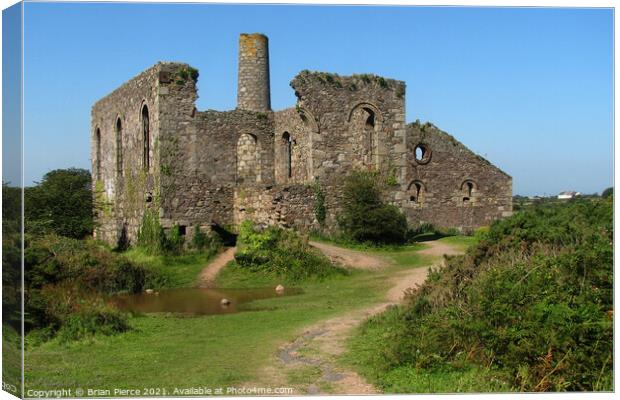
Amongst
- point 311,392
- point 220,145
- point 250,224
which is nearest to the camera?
point 311,392

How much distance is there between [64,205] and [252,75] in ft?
36.2

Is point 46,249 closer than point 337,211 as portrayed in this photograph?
Yes

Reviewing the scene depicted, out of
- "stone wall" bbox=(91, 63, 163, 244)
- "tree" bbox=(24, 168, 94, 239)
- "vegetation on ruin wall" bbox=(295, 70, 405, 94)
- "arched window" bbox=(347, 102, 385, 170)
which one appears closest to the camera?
"stone wall" bbox=(91, 63, 163, 244)

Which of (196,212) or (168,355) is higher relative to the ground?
(196,212)

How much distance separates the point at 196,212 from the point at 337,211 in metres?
4.78

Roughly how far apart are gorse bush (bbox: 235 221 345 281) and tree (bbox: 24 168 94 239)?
708 centimetres

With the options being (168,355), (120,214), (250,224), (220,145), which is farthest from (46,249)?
(220,145)

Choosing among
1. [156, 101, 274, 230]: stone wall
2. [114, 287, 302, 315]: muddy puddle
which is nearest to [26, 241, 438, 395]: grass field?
[114, 287, 302, 315]: muddy puddle

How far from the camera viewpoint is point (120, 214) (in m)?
25.5

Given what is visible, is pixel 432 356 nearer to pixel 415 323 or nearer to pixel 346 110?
pixel 415 323

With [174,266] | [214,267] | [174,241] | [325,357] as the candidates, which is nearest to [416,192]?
[174,241]

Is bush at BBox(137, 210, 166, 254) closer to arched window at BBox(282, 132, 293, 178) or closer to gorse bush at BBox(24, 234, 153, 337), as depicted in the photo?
gorse bush at BBox(24, 234, 153, 337)

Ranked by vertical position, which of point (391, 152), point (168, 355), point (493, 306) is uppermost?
point (391, 152)

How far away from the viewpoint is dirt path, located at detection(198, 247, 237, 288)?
703 inches
